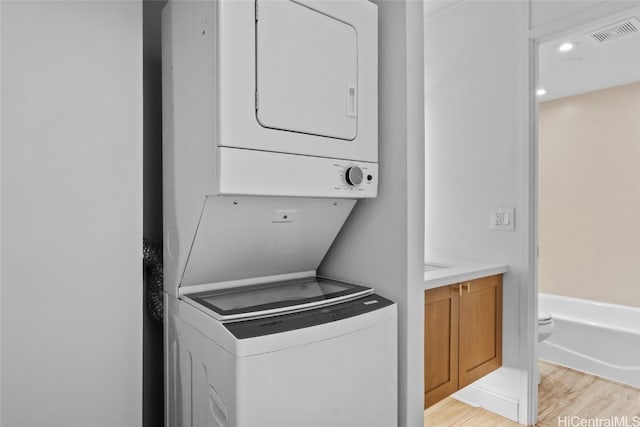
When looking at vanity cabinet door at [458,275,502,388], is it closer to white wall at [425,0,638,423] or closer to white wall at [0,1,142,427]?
white wall at [425,0,638,423]

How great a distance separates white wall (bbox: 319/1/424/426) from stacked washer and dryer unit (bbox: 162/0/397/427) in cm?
7

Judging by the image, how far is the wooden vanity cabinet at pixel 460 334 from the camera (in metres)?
1.90

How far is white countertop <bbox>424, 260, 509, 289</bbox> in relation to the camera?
1.90m

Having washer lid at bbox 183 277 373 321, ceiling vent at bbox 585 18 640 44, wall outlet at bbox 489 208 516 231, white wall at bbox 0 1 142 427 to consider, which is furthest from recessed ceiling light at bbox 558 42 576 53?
A: white wall at bbox 0 1 142 427

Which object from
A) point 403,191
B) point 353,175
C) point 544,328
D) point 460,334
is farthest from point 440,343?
point 544,328

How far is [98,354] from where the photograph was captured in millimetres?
1271

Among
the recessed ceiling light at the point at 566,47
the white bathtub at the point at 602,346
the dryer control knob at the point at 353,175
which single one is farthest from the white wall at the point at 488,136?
the dryer control knob at the point at 353,175

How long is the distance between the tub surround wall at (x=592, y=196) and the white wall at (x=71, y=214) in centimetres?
447

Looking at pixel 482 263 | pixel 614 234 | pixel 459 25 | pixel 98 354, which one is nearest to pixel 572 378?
pixel 482 263

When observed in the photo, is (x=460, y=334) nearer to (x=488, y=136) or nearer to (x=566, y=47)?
(x=488, y=136)

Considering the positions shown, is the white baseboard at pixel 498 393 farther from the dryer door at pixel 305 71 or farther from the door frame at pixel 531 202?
the dryer door at pixel 305 71

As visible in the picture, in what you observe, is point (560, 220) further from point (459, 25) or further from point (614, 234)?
point (459, 25)

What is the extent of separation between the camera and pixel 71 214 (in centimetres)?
122

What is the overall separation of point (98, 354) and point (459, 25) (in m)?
2.78
